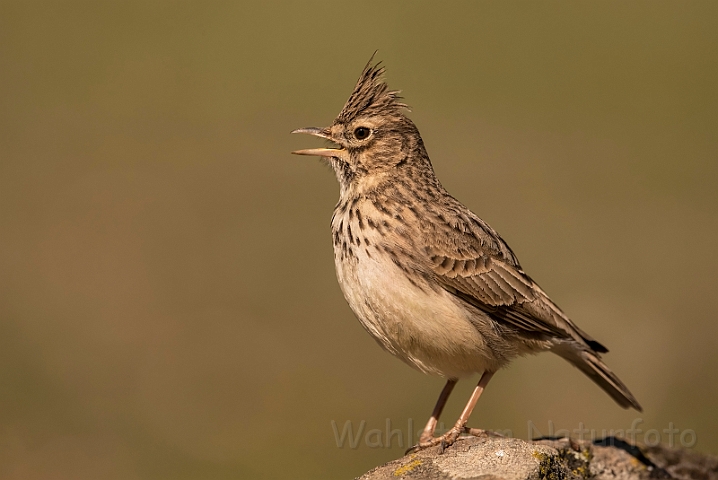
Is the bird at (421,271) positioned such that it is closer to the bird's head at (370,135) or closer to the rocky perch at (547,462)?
the bird's head at (370,135)

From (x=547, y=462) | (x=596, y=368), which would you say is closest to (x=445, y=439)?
(x=547, y=462)

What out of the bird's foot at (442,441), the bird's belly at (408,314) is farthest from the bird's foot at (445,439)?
the bird's belly at (408,314)

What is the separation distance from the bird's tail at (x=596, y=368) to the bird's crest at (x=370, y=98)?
204 centimetres

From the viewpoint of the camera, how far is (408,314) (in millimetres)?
5816

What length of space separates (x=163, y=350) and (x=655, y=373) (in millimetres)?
6233

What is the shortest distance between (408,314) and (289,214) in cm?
981

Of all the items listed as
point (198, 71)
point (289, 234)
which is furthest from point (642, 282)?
point (198, 71)

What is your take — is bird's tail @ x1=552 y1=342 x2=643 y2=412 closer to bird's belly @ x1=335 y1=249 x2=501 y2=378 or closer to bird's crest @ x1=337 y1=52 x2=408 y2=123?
bird's belly @ x1=335 y1=249 x2=501 y2=378

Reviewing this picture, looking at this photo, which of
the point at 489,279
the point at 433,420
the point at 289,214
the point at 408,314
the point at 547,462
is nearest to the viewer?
the point at 547,462

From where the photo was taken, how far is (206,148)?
59.2ft

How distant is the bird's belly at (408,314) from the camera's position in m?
5.83

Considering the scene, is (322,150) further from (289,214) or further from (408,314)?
(289,214)

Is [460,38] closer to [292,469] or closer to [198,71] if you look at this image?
[198,71]

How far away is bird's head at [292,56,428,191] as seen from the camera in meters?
6.58
